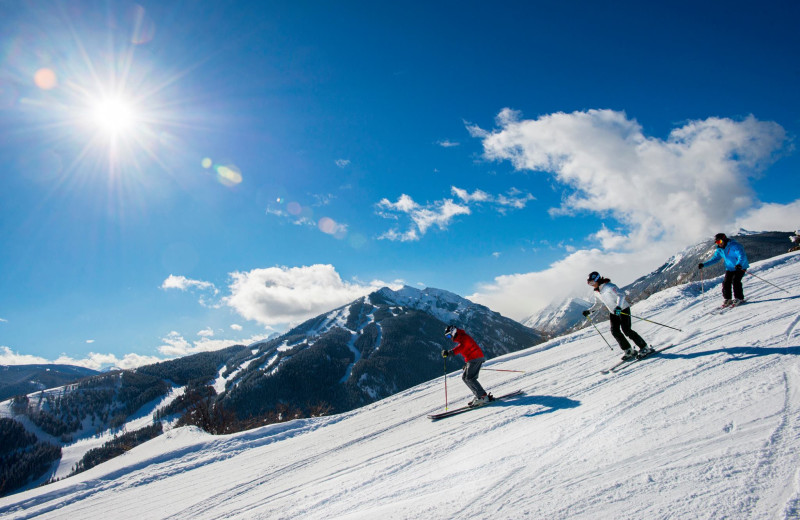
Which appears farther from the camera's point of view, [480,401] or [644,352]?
[644,352]

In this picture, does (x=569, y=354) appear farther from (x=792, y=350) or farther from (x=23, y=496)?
(x=23, y=496)

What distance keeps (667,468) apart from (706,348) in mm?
5644

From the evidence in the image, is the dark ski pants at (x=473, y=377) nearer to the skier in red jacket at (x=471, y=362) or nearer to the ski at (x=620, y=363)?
the skier in red jacket at (x=471, y=362)

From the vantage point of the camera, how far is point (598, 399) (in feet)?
20.9

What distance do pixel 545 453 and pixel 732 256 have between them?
11765 mm

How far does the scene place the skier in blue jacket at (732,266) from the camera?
1138 centimetres

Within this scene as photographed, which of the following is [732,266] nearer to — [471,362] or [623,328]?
[623,328]

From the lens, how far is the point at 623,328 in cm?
902

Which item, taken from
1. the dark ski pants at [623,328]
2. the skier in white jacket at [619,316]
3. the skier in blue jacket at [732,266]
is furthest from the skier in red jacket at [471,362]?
the skier in blue jacket at [732,266]

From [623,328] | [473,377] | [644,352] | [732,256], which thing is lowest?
[644,352]

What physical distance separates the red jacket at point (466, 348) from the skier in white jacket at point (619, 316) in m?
3.19

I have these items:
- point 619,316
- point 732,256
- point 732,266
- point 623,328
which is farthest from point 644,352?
point 732,256

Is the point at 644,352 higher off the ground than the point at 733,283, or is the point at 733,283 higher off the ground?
the point at 733,283

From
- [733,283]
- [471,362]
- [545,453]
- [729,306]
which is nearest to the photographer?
[545,453]
